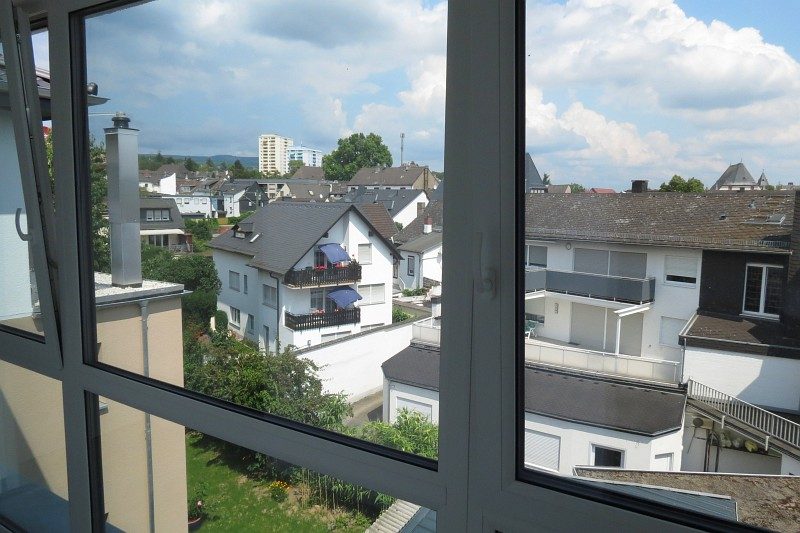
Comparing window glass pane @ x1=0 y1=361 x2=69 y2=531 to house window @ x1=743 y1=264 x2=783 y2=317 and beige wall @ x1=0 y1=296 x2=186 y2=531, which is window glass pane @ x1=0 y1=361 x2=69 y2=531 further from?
house window @ x1=743 y1=264 x2=783 y2=317

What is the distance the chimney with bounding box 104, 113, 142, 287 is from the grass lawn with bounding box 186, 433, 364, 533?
1.78ft

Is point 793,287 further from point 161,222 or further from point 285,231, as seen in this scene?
point 161,222

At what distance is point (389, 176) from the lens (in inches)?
49.8

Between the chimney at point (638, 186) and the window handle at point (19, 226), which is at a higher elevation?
the chimney at point (638, 186)

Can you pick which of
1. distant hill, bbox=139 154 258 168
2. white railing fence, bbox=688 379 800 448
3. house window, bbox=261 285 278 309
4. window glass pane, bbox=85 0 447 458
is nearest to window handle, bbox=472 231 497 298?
window glass pane, bbox=85 0 447 458

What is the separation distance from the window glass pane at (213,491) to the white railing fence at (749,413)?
0.52m

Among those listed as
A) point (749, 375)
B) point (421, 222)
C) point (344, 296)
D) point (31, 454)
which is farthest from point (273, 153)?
point (31, 454)

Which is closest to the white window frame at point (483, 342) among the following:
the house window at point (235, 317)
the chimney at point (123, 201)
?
the house window at point (235, 317)

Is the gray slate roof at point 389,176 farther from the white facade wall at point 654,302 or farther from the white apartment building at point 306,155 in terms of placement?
the white facade wall at point 654,302

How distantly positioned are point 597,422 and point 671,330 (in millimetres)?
195

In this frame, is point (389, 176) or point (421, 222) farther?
point (389, 176)

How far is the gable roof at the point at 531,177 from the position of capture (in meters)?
0.98

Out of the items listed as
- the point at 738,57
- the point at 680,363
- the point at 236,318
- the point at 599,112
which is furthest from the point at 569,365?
the point at 236,318

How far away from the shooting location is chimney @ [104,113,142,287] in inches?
Result: 67.7
